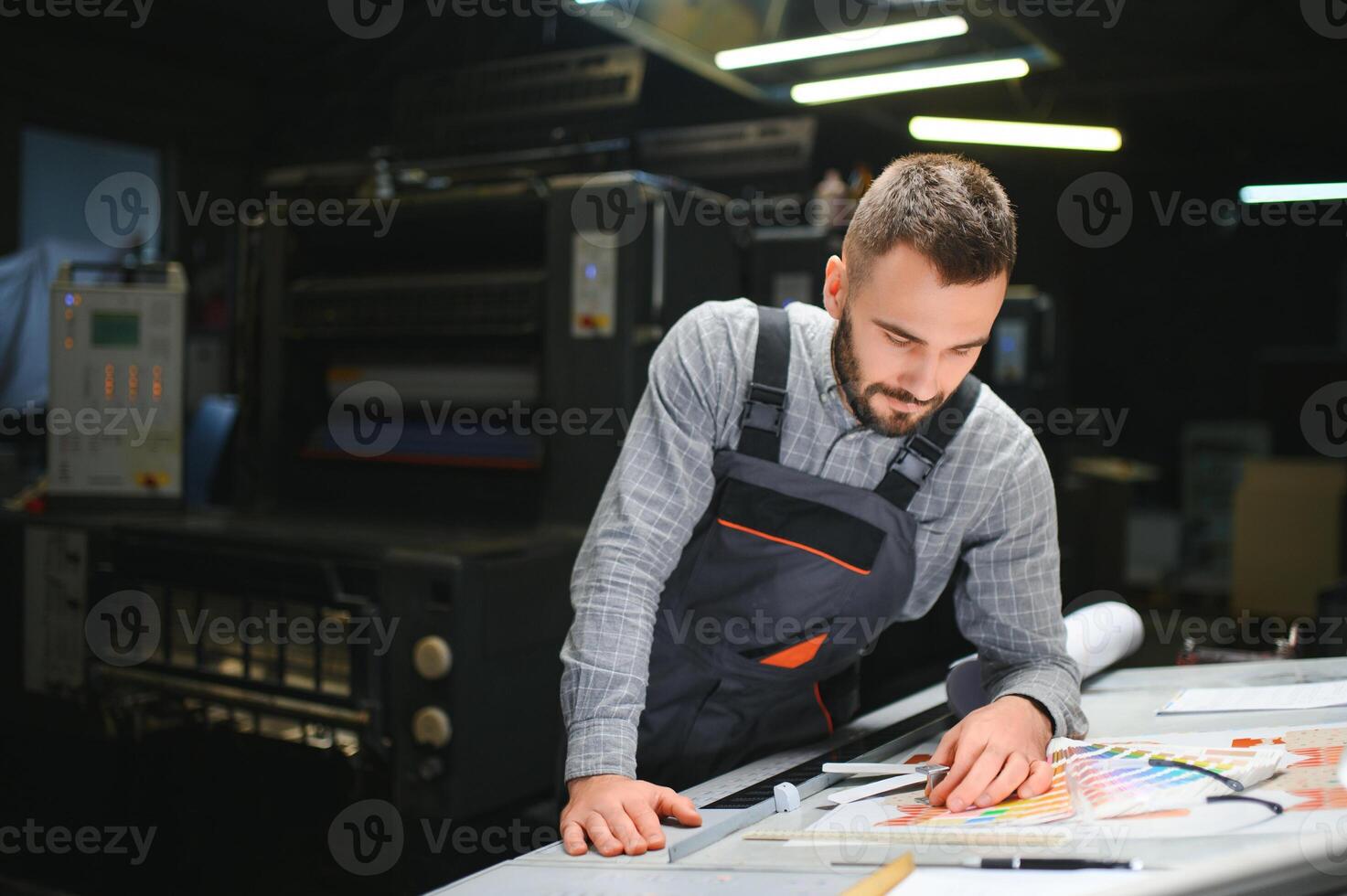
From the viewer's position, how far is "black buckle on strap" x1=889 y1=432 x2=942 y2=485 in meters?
1.29

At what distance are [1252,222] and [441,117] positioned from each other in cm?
852

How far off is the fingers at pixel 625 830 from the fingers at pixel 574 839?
3 cm

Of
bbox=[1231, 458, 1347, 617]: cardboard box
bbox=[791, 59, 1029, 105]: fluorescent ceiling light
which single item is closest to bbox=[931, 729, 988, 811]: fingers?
bbox=[791, 59, 1029, 105]: fluorescent ceiling light

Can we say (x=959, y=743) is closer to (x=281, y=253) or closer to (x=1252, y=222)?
(x=281, y=253)

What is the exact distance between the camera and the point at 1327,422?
295 inches

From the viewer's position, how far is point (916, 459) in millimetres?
1294

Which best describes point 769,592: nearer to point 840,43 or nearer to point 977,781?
point 977,781

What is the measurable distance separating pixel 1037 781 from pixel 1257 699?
1.68 feet

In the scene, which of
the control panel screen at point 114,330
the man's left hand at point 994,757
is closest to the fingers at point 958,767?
the man's left hand at point 994,757

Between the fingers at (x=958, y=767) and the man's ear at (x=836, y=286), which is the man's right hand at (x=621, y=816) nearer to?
the fingers at (x=958, y=767)

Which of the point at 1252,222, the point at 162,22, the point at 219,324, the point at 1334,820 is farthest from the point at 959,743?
the point at 1252,222

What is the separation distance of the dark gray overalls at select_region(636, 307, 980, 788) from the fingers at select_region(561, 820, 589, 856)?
44cm

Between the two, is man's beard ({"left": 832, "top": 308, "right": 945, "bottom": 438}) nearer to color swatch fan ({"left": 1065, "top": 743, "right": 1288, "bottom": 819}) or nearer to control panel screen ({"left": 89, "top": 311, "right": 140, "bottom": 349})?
color swatch fan ({"left": 1065, "top": 743, "right": 1288, "bottom": 819})

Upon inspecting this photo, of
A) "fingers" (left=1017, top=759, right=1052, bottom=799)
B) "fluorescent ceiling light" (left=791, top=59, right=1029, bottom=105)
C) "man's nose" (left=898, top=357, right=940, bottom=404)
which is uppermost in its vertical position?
"fluorescent ceiling light" (left=791, top=59, right=1029, bottom=105)
